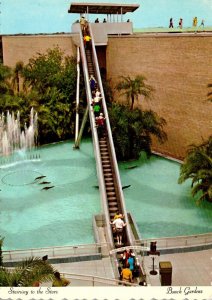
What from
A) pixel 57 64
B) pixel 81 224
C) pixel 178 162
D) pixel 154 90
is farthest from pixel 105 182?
pixel 57 64

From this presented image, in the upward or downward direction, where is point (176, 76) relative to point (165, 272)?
upward

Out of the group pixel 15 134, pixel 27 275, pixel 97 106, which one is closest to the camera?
pixel 27 275

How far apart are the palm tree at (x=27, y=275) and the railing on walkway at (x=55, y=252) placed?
401cm

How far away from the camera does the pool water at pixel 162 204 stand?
1588 centimetres

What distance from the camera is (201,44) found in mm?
20109

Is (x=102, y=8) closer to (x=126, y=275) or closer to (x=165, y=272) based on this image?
(x=165, y=272)

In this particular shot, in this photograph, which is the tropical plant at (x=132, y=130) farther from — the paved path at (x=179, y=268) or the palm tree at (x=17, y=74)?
the paved path at (x=179, y=268)

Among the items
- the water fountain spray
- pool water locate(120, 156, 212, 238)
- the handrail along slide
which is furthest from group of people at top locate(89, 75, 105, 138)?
the water fountain spray

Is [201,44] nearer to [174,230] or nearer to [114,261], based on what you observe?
[174,230]

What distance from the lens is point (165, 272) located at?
439 inches

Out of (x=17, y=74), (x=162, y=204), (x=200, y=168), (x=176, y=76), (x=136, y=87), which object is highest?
(x=17, y=74)

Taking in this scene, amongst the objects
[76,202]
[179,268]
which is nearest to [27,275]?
[179,268]

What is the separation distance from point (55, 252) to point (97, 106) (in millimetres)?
9735

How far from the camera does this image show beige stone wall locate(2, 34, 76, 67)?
29672 millimetres
